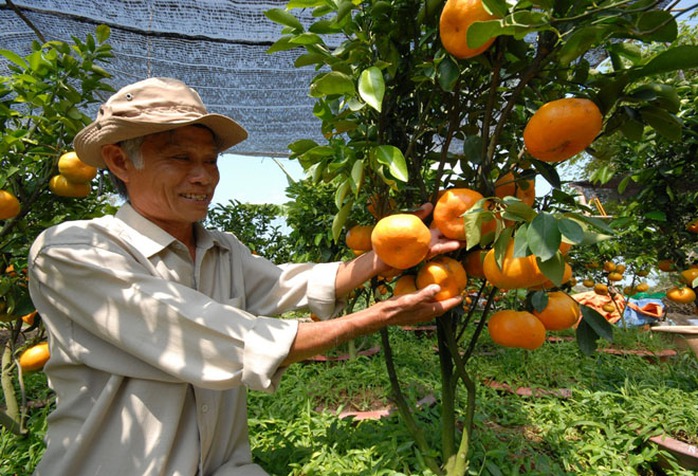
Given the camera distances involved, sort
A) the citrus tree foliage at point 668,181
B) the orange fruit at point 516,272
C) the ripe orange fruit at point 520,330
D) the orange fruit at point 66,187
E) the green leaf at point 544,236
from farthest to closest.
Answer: the citrus tree foliage at point 668,181 → the orange fruit at point 66,187 → the ripe orange fruit at point 520,330 → the orange fruit at point 516,272 → the green leaf at point 544,236

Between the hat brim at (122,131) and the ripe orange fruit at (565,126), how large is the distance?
95 cm

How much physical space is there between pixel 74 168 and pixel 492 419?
2.51 metres

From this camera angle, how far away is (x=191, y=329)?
1.04 metres

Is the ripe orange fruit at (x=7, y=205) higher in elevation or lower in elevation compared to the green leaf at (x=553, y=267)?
higher

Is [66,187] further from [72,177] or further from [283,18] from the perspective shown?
[283,18]

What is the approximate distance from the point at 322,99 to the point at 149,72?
3250mm

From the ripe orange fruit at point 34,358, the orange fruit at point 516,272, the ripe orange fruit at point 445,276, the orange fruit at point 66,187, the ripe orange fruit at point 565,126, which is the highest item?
the ripe orange fruit at point 565,126

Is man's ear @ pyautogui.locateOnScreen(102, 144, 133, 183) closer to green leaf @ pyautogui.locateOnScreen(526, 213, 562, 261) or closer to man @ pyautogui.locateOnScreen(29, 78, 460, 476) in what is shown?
man @ pyautogui.locateOnScreen(29, 78, 460, 476)

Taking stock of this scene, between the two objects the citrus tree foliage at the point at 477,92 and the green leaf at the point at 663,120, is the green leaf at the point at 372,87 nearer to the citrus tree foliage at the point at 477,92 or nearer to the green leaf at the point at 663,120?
the citrus tree foliage at the point at 477,92

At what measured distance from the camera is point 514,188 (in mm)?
1172

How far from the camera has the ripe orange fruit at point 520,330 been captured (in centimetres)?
110

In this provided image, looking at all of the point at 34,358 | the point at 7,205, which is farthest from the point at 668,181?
the point at 34,358

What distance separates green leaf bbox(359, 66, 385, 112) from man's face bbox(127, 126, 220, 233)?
0.65m

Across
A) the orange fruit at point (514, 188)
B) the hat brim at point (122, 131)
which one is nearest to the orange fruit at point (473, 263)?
the orange fruit at point (514, 188)
